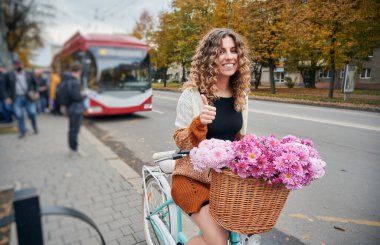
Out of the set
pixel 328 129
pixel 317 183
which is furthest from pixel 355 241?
pixel 328 129

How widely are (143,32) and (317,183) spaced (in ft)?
10.5

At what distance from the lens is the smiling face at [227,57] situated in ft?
5.32

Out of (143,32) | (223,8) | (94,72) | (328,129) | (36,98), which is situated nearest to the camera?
(36,98)

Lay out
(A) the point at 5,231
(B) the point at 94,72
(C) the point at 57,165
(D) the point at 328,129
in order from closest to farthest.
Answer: (A) the point at 5,231 < (C) the point at 57,165 < (B) the point at 94,72 < (D) the point at 328,129

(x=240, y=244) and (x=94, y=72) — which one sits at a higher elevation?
(x=94, y=72)

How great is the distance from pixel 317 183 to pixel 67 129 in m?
3.43

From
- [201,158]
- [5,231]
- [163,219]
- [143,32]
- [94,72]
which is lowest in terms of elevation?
[163,219]

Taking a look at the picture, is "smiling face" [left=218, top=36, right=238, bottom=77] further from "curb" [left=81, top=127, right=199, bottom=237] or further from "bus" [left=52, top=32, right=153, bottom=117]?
"curb" [left=81, top=127, right=199, bottom=237]

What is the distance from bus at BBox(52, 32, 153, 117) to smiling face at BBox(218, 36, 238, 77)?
1.52 ft

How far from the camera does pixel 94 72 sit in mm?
1456

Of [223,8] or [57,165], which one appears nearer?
[57,165]

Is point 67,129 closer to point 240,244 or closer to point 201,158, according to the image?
point 201,158

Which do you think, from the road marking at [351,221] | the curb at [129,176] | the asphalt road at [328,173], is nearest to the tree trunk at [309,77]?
the asphalt road at [328,173]

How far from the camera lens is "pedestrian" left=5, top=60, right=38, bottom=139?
90cm
